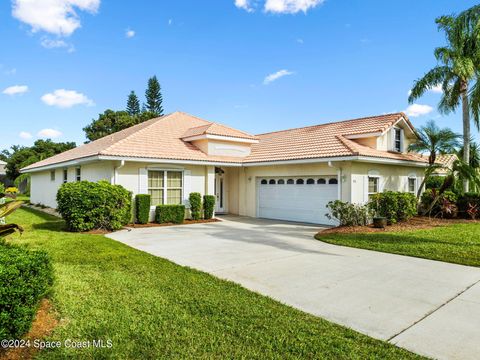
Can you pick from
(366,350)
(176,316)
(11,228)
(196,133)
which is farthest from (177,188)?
(366,350)

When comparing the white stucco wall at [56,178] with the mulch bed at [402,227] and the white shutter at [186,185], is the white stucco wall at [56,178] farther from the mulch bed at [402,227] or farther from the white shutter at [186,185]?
the mulch bed at [402,227]

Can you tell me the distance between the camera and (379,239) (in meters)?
10.6

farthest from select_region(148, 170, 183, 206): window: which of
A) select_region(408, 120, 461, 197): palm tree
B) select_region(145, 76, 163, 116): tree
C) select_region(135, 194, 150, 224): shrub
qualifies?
select_region(145, 76, 163, 116): tree

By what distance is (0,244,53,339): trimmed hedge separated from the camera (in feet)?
11.5

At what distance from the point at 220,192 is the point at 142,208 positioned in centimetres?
646

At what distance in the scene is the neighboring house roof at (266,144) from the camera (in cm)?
1461

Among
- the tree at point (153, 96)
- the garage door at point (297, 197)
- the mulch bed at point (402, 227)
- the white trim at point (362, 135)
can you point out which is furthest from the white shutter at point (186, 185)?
the tree at point (153, 96)

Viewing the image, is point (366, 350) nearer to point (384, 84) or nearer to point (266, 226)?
point (266, 226)

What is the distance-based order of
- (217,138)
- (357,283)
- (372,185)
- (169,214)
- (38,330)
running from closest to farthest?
(38,330) < (357,283) < (169,214) < (372,185) < (217,138)

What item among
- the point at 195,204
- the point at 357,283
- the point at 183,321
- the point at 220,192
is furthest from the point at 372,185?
the point at 183,321

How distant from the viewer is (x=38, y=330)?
404 cm

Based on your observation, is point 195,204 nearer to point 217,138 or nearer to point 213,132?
point 217,138

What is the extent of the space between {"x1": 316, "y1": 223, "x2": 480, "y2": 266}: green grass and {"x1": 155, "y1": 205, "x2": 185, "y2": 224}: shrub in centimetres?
686

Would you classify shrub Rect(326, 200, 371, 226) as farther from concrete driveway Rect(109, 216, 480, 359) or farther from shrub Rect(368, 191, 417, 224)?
concrete driveway Rect(109, 216, 480, 359)
